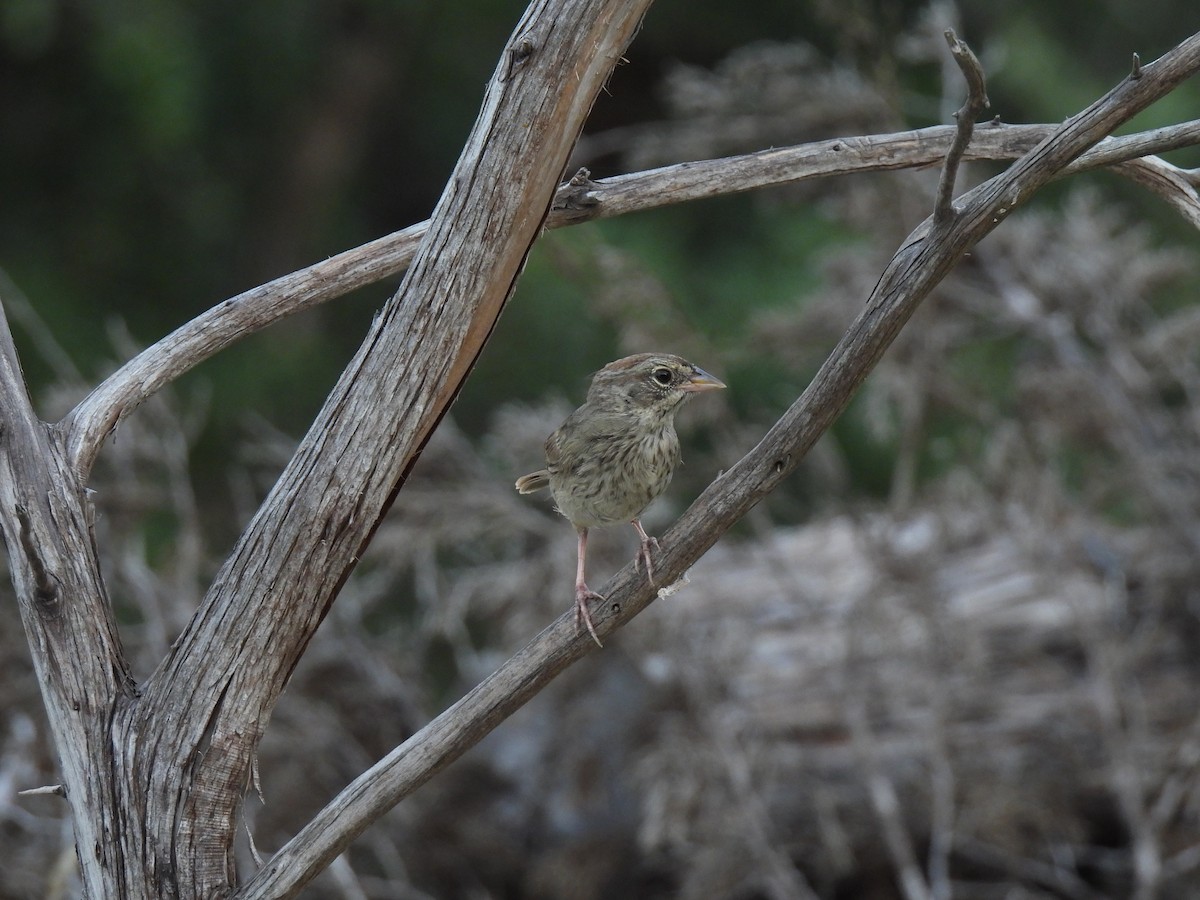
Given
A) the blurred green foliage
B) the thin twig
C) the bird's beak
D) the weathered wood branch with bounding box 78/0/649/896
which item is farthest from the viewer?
the blurred green foliage

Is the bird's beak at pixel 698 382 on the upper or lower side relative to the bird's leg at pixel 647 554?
upper

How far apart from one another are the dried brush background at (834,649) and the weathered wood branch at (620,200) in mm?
2490

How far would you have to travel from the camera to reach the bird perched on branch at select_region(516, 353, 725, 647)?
9.30ft

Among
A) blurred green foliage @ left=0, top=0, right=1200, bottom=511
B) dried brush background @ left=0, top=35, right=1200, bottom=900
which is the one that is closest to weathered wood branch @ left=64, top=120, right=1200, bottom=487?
dried brush background @ left=0, top=35, right=1200, bottom=900

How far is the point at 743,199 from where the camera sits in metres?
9.66

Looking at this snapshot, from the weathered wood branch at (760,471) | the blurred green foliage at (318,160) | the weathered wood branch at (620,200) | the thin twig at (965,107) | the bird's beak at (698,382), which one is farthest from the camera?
the blurred green foliage at (318,160)

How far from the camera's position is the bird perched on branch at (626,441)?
2.83m

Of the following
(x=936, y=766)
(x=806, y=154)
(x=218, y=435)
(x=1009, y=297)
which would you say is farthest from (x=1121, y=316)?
(x=218, y=435)

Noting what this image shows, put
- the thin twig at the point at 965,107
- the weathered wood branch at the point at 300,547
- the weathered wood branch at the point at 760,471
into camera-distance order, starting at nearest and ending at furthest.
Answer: the thin twig at the point at 965,107 → the weathered wood branch at the point at 760,471 → the weathered wood branch at the point at 300,547

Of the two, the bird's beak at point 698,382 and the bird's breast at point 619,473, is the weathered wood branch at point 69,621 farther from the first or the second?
the bird's beak at point 698,382

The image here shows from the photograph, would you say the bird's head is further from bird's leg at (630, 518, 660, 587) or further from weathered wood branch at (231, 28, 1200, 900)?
weathered wood branch at (231, 28, 1200, 900)

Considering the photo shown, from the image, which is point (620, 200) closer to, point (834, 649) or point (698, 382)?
point (698, 382)

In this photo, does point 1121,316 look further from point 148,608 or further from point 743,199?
point 743,199

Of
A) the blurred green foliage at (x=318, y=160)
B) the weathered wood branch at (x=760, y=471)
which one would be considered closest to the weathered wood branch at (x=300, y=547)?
the weathered wood branch at (x=760, y=471)
